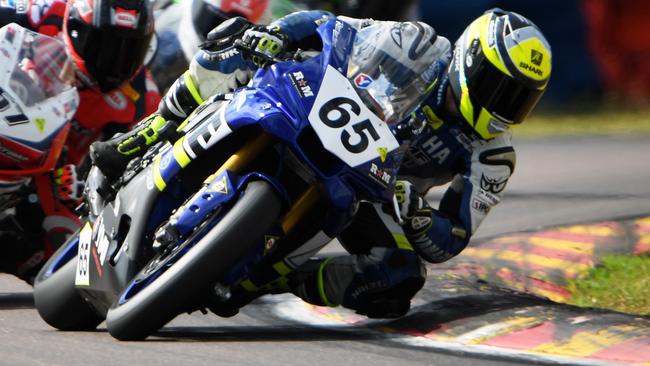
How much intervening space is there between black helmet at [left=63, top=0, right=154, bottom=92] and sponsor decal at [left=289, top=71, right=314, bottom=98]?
Result: 6.19 feet

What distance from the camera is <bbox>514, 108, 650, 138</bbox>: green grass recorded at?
42.2 feet

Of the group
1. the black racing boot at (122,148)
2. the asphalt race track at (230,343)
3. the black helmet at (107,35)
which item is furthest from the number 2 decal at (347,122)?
the black helmet at (107,35)

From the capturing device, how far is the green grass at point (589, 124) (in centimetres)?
1287

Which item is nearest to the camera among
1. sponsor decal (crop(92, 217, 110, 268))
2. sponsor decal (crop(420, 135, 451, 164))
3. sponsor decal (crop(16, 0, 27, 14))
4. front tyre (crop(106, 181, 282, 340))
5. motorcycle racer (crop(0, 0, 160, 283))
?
front tyre (crop(106, 181, 282, 340))

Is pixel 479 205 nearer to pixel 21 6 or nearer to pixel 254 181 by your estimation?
pixel 254 181

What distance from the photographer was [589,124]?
520 inches

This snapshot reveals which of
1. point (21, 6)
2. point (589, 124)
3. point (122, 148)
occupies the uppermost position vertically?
point (122, 148)

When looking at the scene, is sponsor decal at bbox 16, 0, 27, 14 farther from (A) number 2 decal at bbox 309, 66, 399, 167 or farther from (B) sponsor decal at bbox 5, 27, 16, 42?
(A) number 2 decal at bbox 309, 66, 399, 167

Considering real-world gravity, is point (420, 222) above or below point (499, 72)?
below

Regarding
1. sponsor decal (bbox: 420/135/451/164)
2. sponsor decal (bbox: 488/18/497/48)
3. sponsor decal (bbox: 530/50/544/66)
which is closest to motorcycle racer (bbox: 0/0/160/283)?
sponsor decal (bbox: 420/135/451/164)

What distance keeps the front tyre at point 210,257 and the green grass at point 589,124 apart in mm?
7908

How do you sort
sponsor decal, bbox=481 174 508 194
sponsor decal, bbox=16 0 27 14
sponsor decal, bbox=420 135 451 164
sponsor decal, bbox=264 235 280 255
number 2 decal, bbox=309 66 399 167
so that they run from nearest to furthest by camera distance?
number 2 decal, bbox=309 66 399 167 < sponsor decal, bbox=264 235 280 255 < sponsor decal, bbox=481 174 508 194 < sponsor decal, bbox=420 135 451 164 < sponsor decal, bbox=16 0 27 14

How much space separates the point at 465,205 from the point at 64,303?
6.07ft

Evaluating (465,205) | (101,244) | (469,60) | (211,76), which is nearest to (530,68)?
(469,60)
